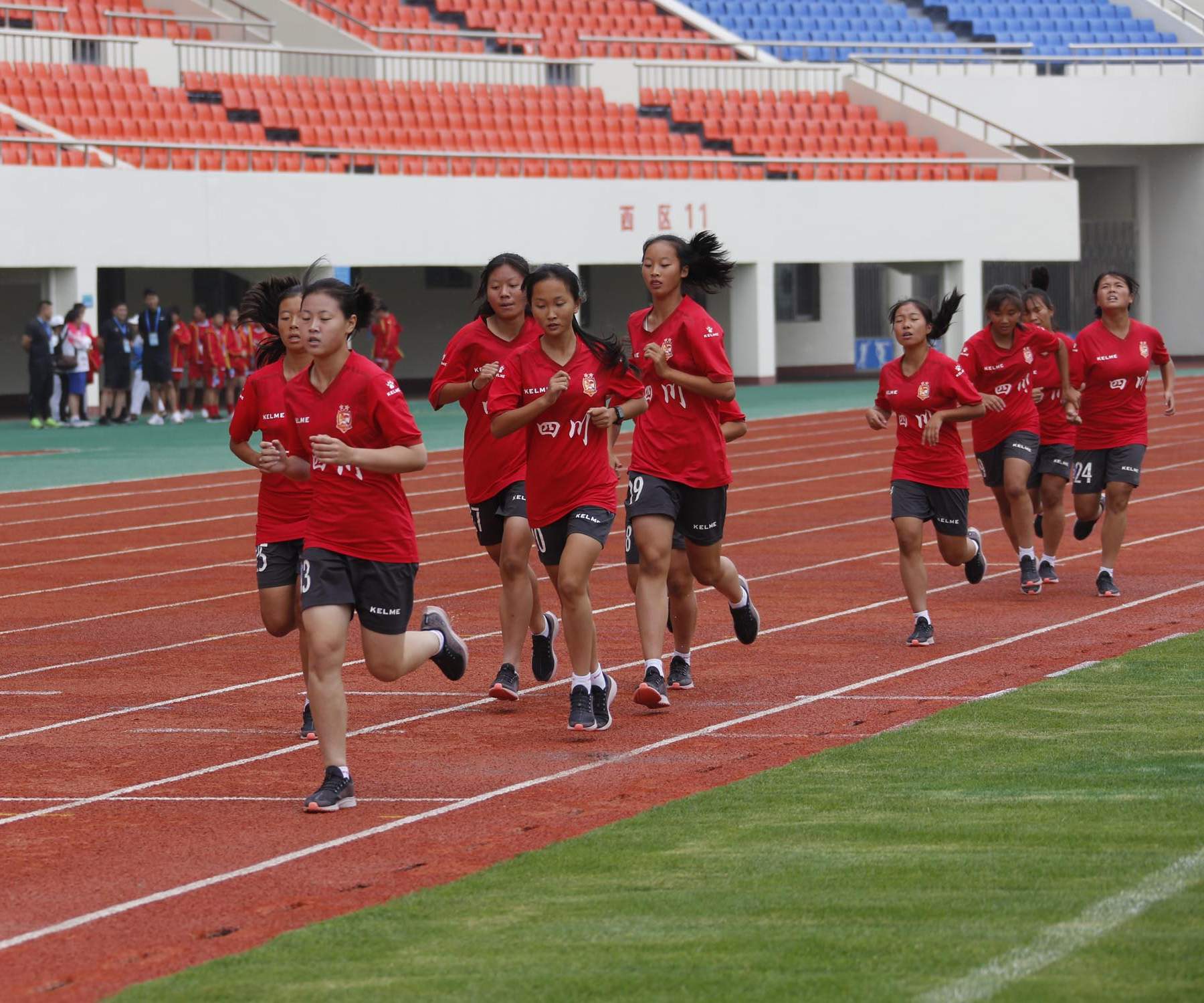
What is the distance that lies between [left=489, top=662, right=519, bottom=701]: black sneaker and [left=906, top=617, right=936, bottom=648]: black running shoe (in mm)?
2585

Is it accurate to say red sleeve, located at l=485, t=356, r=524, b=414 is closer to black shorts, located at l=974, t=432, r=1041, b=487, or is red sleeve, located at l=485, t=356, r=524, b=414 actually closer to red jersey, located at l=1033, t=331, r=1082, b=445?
black shorts, located at l=974, t=432, r=1041, b=487

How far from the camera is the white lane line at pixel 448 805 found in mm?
6141

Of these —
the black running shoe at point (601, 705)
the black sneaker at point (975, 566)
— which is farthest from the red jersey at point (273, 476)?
the black sneaker at point (975, 566)

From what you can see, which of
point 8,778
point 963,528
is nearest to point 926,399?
point 963,528

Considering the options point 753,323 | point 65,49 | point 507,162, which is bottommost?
point 753,323

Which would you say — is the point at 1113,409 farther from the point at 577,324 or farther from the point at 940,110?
the point at 940,110

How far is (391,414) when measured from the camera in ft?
24.6

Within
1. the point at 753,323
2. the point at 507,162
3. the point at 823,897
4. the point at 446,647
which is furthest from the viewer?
the point at 753,323

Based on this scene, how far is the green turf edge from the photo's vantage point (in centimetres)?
516

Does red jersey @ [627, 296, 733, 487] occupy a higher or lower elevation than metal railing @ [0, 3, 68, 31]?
lower

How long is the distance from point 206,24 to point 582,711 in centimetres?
3310

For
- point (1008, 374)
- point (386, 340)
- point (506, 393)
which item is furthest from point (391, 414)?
point (386, 340)

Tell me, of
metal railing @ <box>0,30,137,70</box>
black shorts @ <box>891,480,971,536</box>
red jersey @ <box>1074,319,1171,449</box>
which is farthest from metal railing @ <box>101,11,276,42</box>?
black shorts @ <box>891,480,971,536</box>

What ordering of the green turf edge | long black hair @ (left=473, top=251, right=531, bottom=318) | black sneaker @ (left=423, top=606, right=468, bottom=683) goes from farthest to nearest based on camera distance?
long black hair @ (left=473, top=251, right=531, bottom=318) → black sneaker @ (left=423, top=606, right=468, bottom=683) → the green turf edge
